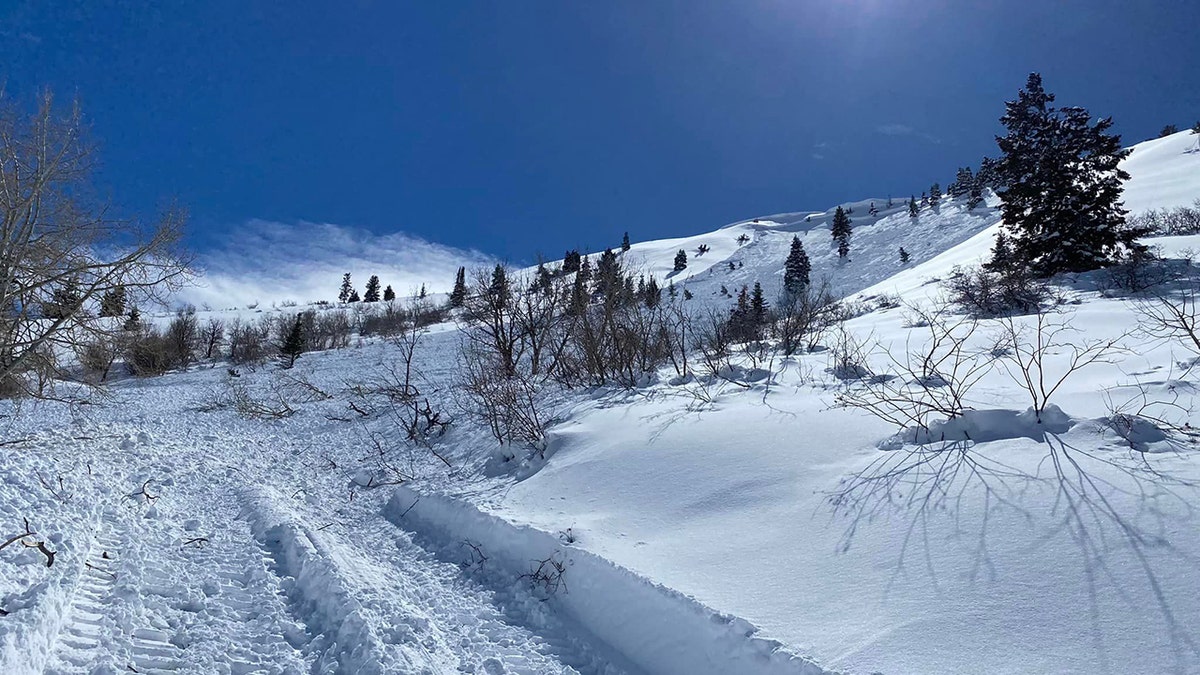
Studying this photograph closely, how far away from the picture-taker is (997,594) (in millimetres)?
2682

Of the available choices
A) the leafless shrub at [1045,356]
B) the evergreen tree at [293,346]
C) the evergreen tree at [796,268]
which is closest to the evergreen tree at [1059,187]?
the leafless shrub at [1045,356]

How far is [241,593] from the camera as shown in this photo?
398 cm

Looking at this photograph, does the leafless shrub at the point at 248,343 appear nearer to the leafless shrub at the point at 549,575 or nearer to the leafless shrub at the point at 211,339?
the leafless shrub at the point at 211,339

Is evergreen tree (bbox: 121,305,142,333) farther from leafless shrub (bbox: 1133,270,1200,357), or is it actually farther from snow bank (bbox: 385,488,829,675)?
leafless shrub (bbox: 1133,270,1200,357)

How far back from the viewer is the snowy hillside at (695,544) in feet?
8.77

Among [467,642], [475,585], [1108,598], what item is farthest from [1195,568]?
[475,585]

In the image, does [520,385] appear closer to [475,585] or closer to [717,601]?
[475,585]

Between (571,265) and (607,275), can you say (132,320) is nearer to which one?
(607,275)

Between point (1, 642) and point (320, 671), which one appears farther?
point (320, 671)

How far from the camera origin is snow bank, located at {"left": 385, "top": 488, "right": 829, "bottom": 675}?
2873 mm

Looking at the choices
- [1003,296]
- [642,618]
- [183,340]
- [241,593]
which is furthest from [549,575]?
[183,340]

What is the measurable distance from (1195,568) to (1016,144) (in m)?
20.0

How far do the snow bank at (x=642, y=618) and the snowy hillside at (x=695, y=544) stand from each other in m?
0.02

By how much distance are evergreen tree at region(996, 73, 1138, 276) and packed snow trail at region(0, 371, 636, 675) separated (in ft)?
61.2
